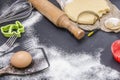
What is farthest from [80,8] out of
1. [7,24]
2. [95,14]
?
[7,24]

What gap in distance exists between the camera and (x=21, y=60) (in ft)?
2.60

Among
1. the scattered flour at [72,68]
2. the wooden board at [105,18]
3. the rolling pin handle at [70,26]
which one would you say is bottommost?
the scattered flour at [72,68]

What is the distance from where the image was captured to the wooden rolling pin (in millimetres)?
907

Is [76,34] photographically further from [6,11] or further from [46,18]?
[6,11]

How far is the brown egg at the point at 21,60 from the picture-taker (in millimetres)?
793

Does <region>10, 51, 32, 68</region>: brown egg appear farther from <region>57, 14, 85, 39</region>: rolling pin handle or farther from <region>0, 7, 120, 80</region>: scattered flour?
<region>57, 14, 85, 39</region>: rolling pin handle

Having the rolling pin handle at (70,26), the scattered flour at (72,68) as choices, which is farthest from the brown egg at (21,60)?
the rolling pin handle at (70,26)

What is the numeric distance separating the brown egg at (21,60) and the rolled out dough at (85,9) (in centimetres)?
27

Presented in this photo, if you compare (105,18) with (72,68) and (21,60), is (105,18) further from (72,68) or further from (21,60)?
(21,60)

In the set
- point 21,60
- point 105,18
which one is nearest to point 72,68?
point 21,60


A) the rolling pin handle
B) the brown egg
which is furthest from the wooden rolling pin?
the brown egg

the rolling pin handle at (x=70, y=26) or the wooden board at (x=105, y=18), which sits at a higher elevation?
the rolling pin handle at (x=70, y=26)

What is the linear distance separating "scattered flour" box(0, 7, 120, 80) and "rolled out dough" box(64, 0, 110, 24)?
14 centimetres

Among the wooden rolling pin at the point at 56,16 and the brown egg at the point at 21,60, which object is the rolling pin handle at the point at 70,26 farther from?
the brown egg at the point at 21,60
